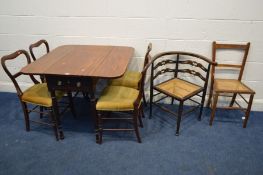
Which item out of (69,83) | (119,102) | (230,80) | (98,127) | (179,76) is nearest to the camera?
(69,83)

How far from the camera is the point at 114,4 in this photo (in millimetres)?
2488

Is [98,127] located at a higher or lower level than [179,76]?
lower

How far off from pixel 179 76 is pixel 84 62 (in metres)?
1.22

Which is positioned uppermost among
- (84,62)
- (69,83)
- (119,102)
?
(84,62)

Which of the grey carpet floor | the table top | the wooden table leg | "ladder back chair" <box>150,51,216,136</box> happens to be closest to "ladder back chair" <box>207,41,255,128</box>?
"ladder back chair" <box>150,51,216,136</box>

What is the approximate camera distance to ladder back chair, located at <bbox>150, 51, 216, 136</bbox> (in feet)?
7.70

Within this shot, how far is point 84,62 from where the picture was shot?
2.09m

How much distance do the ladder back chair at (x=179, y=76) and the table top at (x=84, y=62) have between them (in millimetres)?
413

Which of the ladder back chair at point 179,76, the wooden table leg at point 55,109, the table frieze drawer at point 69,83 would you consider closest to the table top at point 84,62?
the table frieze drawer at point 69,83

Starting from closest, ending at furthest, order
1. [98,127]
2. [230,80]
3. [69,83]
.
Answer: [69,83]
[98,127]
[230,80]

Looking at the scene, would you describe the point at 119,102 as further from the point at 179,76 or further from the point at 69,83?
the point at 179,76

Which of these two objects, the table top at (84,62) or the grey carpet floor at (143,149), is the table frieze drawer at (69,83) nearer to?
the table top at (84,62)

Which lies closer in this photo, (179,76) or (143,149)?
(143,149)

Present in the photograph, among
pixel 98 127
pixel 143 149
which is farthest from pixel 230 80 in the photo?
pixel 98 127
